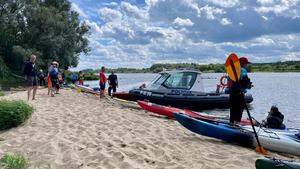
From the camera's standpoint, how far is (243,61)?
1130cm

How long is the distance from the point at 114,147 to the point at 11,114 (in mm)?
3267

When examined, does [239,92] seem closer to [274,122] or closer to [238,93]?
[238,93]

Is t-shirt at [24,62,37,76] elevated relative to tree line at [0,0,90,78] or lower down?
lower down

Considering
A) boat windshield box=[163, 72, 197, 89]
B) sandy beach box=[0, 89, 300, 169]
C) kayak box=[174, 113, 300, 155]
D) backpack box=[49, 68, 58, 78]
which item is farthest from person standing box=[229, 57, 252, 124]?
backpack box=[49, 68, 58, 78]

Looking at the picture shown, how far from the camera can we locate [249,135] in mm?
10180

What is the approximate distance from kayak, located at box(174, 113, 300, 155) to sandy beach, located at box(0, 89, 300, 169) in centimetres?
20

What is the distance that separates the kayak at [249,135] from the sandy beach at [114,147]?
0.20 m

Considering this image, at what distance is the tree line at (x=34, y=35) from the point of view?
4869 cm

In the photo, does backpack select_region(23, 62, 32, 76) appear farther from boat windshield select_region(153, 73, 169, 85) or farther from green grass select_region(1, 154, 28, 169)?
green grass select_region(1, 154, 28, 169)

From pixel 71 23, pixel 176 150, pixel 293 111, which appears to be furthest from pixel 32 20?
pixel 176 150

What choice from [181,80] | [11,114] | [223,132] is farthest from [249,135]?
[181,80]

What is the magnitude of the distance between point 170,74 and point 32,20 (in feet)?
104

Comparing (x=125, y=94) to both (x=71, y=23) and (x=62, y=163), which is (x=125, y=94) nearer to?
(x=62, y=163)

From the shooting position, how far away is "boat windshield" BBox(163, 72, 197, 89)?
22.6m
